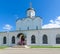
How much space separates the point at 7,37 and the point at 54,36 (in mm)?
12297

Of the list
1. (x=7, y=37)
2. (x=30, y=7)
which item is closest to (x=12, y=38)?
(x=7, y=37)

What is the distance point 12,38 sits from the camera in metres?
43.2

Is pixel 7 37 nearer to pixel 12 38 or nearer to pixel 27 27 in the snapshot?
pixel 12 38

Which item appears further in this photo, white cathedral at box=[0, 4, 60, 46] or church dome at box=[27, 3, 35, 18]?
church dome at box=[27, 3, 35, 18]

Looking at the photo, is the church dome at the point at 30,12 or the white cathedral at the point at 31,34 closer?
the white cathedral at the point at 31,34

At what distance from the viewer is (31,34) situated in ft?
136

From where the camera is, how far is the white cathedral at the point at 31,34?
39281 mm

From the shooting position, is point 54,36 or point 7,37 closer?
point 54,36

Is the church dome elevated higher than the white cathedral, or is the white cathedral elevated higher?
the church dome

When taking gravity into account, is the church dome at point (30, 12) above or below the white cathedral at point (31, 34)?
above

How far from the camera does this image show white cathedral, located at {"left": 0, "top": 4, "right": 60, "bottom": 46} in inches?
1547

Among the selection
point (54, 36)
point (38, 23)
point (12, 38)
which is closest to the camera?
point (54, 36)

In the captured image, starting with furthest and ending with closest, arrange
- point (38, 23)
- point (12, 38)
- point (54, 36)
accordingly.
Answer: point (38, 23), point (12, 38), point (54, 36)

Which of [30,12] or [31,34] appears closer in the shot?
[31,34]
